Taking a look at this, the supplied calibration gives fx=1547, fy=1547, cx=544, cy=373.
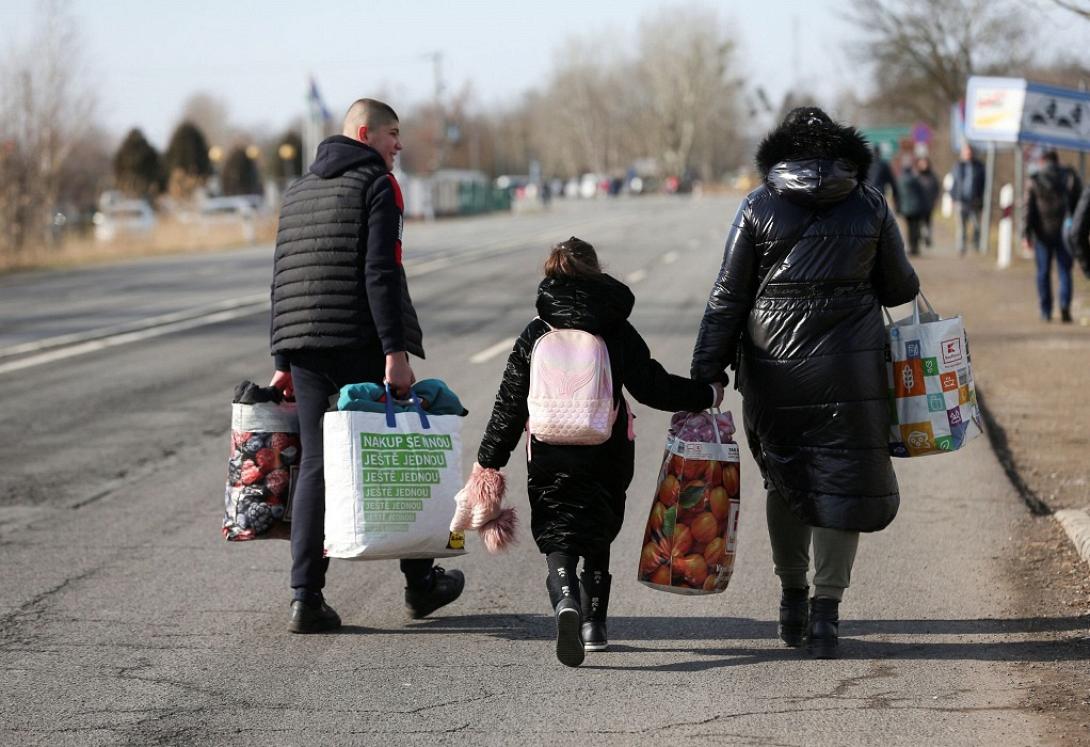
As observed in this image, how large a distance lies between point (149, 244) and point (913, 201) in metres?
22.1

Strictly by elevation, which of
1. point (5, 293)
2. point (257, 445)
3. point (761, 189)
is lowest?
point (5, 293)

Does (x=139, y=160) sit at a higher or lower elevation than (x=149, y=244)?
higher

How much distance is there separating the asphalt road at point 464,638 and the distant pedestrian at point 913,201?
1835 cm

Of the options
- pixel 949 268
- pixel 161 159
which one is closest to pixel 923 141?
pixel 949 268

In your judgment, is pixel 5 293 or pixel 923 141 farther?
pixel 923 141

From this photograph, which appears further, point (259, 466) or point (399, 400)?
point (259, 466)

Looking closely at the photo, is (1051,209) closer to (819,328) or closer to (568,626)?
(819,328)

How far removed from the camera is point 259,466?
5.83 m

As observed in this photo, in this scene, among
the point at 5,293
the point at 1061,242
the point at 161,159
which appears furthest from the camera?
the point at 161,159

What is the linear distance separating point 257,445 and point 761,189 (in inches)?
82.9

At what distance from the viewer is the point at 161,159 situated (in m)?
78.6

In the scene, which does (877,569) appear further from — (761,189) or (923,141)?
(923,141)

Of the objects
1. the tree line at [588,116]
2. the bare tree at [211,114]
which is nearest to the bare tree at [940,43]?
the tree line at [588,116]

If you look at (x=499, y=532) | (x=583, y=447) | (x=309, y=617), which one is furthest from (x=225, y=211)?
(x=583, y=447)
